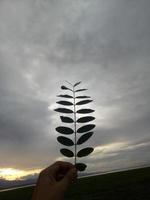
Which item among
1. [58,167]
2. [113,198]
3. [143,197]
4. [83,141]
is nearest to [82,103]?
[83,141]

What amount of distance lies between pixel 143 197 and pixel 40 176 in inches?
808

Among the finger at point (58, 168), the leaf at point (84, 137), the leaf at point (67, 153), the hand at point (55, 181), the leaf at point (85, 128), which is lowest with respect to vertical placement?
the hand at point (55, 181)

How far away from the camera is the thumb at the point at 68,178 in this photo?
224cm

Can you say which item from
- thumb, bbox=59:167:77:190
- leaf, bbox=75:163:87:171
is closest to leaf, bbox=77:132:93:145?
leaf, bbox=75:163:87:171

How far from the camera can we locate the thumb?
7.36ft

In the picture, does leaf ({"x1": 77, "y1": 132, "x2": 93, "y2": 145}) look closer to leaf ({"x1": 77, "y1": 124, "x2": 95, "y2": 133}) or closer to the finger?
leaf ({"x1": 77, "y1": 124, "x2": 95, "y2": 133})

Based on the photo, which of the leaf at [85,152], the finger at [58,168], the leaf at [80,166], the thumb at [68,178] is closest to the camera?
the thumb at [68,178]

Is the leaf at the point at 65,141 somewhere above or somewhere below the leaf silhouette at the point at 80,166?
above

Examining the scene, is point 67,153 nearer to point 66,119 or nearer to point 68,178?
point 66,119

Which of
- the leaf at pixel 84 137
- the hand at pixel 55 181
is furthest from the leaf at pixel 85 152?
the hand at pixel 55 181

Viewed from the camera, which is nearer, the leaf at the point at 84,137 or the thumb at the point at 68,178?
the thumb at the point at 68,178

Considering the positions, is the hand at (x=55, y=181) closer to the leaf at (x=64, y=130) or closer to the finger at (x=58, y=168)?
the finger at (x=58, y=168)

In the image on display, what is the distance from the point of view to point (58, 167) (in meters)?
2.55

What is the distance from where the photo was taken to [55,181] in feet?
7.66
